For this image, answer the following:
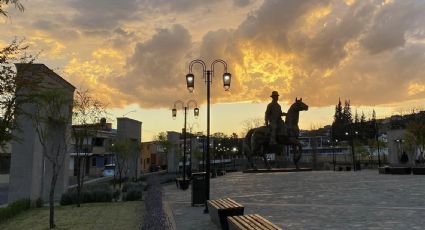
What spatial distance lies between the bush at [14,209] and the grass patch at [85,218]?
0.23 meters

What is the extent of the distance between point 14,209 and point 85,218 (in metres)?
3.44

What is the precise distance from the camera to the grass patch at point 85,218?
12594 millimetres

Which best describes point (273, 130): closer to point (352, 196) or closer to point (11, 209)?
point (352, 196)

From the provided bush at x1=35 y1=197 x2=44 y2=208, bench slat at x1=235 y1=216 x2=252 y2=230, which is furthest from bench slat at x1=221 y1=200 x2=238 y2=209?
bush at x1=35 y1=197 x2=44 y2=208

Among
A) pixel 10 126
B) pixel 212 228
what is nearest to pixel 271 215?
pixel 212 228

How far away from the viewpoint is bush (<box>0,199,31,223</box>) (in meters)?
14.5

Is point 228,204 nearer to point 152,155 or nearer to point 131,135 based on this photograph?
point 131,135

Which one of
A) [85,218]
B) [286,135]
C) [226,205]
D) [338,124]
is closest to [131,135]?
[286,135]

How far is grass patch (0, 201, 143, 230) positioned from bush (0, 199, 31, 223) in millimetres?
226

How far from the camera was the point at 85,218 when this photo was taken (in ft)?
46.6

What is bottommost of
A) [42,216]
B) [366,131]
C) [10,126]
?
[42,216]

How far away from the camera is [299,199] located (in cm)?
1767

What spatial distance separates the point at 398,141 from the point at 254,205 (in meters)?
51.1

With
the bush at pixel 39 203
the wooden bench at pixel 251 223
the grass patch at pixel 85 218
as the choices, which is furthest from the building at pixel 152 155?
the wooden bench at pixel 251 223
